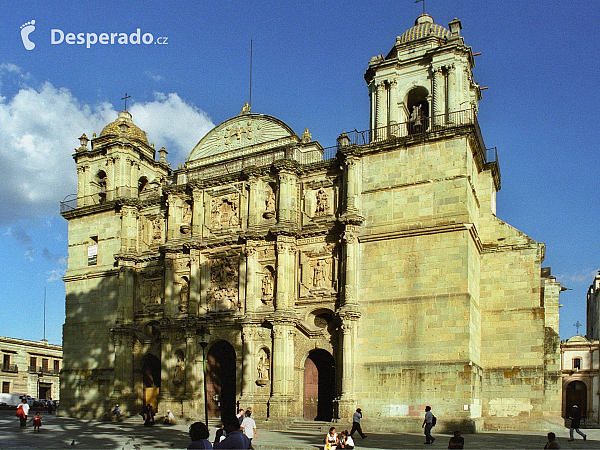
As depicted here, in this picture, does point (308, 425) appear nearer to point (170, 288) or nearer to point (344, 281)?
point (344, 281)

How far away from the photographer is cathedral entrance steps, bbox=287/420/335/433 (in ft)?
76.2

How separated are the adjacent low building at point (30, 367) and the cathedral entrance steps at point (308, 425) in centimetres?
3759

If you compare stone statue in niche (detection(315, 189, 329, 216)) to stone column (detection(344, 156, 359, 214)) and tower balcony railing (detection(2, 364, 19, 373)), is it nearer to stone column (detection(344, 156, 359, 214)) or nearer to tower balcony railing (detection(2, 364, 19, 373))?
stone column (detection(344, 156, 359, 214))

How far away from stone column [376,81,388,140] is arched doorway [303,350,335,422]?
9603 millimetres

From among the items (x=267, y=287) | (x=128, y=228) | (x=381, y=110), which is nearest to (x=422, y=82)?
(x=381, y=110)

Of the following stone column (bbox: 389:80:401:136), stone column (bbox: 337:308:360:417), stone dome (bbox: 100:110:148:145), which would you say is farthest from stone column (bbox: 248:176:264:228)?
stone dome (bbox: 100:110:148:145)

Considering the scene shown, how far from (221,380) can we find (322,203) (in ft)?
30.3

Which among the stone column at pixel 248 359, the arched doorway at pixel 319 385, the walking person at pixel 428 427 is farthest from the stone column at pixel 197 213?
the walking person at pixel 428 427

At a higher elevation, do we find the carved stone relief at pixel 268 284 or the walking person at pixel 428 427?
the carved stone relief at pixel 268 284

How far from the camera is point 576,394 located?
5559cm

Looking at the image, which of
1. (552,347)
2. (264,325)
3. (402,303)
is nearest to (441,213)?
(402,303)

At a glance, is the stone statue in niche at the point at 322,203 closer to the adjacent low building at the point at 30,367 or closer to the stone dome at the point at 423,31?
the stone dome at the point at 423,31

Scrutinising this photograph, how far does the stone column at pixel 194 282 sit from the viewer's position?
94.6 ft

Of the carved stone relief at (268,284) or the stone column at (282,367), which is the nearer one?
the stone column at (282,367)
